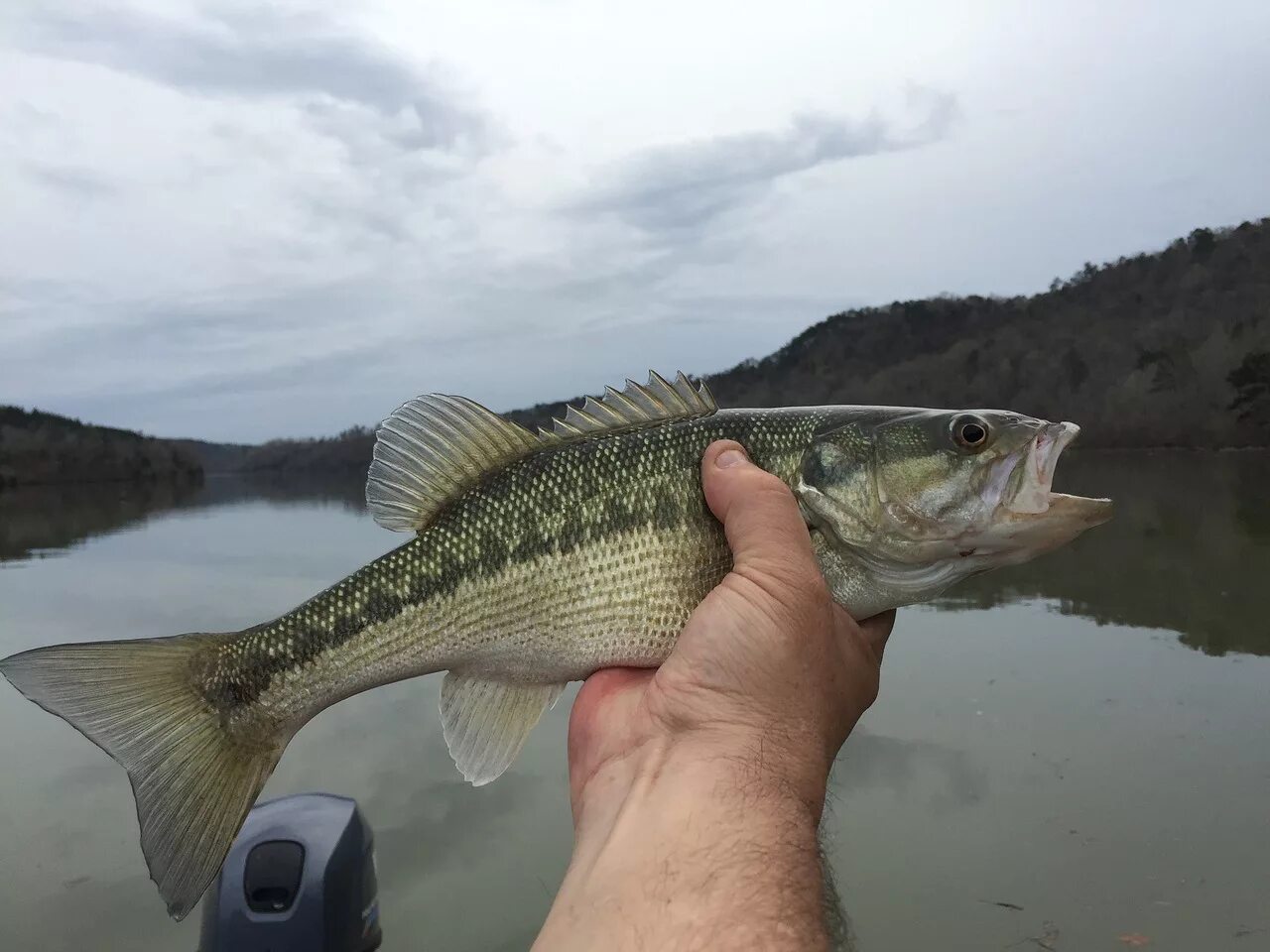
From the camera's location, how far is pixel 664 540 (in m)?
3.21

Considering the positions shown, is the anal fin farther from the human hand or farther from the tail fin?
the tail fin

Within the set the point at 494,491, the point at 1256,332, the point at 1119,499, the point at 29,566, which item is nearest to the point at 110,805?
the point at 494,491

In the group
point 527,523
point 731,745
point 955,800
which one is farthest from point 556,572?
point 955,800

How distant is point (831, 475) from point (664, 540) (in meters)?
0.74

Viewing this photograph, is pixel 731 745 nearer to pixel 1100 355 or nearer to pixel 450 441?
pixel 450 441

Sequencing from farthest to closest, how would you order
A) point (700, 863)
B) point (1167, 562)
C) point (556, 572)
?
point (1167, 562) → point (556, 572) → point (700, 863)

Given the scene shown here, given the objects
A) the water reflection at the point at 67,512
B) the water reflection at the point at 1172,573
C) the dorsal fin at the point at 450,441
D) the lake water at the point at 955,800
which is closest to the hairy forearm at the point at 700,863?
the dorsal fin at the point at 450,441

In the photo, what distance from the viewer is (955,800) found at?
887 cm

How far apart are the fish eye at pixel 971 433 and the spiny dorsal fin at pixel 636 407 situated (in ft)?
3.37

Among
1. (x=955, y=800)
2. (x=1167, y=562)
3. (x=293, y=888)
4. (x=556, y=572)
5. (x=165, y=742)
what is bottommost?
(x=1167, y=562)

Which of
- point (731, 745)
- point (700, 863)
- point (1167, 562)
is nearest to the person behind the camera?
point (700, 863)

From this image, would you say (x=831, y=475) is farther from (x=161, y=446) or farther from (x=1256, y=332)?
(x=161, y=446)

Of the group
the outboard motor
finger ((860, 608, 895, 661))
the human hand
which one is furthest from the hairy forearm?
the outboard motor

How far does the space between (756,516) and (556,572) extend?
88 centimetres
